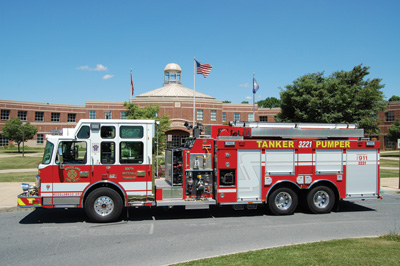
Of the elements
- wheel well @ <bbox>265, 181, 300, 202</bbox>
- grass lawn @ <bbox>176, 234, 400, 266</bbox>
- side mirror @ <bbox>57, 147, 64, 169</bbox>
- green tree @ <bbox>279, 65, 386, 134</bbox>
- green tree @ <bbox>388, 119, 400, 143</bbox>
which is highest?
green tree @ <bbox>279, 65, 386, 134</bbox>

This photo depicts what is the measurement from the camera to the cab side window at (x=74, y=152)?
928cm

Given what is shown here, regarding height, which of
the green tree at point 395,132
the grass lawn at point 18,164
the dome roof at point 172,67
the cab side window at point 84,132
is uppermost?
the dome roof at point 172,67

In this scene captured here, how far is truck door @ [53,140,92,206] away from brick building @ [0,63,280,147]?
3678cm

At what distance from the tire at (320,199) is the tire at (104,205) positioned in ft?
19.5

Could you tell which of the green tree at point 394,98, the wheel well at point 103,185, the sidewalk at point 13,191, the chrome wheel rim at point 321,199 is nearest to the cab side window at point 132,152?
the wheel well at point 103,185

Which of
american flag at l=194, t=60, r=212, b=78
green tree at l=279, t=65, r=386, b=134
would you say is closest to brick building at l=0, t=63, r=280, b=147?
green tree at l=279, t=65, r=386, b=134

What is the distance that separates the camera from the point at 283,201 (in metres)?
10.5

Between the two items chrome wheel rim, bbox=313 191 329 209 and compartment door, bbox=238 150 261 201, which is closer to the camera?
compartment door, bbox=238 150 261 201

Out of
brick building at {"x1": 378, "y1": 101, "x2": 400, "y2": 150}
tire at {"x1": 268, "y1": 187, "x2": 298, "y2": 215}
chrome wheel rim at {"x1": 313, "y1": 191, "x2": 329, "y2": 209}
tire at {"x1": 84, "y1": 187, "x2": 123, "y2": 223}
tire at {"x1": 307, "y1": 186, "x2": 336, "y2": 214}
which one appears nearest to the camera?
tire at {"x1": 84, "y1": 187, "x2": 123, "y2": 223}

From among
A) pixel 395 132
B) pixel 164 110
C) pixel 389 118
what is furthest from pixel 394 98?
pixel 164 110

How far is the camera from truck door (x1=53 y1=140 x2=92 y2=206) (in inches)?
362

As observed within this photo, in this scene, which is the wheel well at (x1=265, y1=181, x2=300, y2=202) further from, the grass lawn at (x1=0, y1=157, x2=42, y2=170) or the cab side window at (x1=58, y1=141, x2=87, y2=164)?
the grass lawn at (x1=0, y1=157, x2=42, y2=170)

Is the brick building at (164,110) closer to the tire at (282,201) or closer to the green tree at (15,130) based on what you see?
the green tree at (15,130)

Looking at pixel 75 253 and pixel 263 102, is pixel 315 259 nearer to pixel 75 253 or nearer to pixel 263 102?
pixel 75 253
